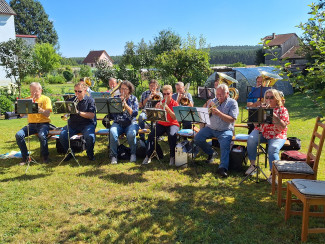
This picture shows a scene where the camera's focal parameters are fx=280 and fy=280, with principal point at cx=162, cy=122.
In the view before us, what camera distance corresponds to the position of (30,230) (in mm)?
3391

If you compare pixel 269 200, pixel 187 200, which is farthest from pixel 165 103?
pixel 269 200

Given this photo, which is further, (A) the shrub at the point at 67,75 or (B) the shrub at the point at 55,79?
(A) the shrub at the point at 67,75

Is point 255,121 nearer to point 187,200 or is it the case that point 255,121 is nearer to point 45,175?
point 187,200

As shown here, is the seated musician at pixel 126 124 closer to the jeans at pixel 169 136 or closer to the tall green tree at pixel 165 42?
the jeans at pixel 169 136

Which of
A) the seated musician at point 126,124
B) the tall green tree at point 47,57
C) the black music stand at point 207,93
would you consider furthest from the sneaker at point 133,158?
the tall green tree at point 47,57

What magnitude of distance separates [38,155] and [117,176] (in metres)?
2.38

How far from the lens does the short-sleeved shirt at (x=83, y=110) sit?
588 centimetres

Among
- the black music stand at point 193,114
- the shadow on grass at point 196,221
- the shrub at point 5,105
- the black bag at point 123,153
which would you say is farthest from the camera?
the shrub at point 5,105

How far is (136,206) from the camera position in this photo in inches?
155

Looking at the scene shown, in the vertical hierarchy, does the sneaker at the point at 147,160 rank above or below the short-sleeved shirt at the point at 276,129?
below

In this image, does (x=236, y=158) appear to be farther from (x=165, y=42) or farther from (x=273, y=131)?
(x=165, y=42)

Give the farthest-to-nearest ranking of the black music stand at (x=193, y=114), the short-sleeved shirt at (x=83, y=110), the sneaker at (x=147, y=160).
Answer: the short-sleeved shirt at (x=83, y=110)
the sneaker at (x=147, y=160)
the black music stand at (x=193, y=114)

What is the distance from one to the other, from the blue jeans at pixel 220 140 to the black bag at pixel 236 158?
0.14m

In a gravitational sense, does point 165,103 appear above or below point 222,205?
above
